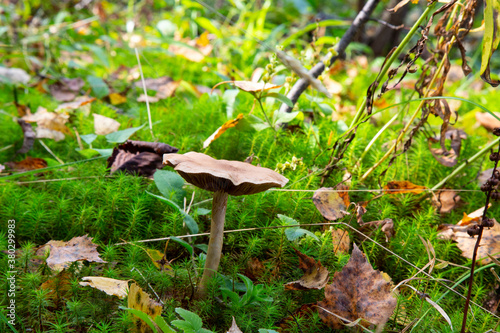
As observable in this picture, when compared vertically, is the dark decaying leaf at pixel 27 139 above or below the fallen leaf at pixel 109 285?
below

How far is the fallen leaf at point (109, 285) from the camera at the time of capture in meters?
1.25

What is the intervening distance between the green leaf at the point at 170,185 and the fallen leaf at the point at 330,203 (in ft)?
2.10

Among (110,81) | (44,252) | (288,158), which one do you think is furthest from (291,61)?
(110,81)

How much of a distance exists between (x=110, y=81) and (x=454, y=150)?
9.56 feet

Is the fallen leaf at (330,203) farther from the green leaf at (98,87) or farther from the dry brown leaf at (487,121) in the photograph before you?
the green leaf at (98,87)

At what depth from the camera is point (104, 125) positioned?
2326 mm

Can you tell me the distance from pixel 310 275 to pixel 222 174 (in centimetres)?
65

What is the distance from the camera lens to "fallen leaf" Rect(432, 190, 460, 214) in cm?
198

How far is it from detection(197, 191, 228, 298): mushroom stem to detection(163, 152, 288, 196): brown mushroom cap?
0.05 m

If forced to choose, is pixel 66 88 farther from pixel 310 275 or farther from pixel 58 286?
pixel 310 275

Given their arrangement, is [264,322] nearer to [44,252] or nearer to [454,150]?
[44,252]

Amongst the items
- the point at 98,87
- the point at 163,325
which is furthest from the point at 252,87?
the point at 98,87

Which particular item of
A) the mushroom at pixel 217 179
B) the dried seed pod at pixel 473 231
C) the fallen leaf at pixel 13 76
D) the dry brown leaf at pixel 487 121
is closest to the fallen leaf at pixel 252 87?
the mushroom at pixel 217 179

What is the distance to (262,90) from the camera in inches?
75.6
